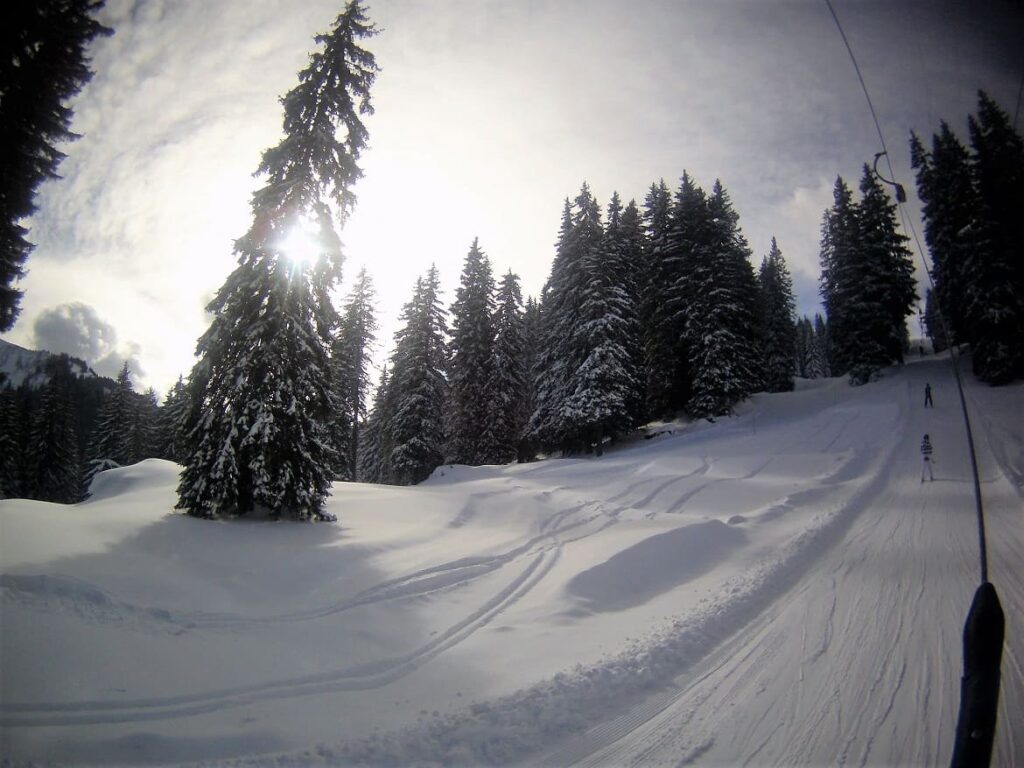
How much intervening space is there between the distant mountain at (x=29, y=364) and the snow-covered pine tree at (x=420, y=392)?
118 meters

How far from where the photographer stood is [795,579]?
21.3 feet

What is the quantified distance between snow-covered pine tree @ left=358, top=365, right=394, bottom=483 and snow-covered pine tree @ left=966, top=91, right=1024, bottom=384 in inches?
1401

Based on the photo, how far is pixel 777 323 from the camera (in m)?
42.3

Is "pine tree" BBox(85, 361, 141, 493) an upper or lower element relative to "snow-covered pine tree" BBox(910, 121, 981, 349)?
lower

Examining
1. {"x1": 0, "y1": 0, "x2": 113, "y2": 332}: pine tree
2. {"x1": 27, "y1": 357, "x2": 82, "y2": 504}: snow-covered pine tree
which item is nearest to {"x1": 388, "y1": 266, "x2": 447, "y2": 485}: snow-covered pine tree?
{"x1": 0, "y1": 0, "x2": 113, "y2": 332}: pine tree

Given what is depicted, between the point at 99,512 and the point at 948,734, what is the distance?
459 inches

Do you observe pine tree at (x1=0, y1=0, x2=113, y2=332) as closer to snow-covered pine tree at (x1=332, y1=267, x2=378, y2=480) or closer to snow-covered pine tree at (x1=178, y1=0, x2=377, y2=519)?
snow-covered pine tree at (x1=178, y1=0, x2=377, y2=519)

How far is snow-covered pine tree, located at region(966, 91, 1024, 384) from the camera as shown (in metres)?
24.1

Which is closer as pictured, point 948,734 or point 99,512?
point 948,734

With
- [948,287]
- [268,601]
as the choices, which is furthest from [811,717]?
[948,287]

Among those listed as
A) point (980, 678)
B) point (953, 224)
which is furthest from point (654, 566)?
point (953, 224)

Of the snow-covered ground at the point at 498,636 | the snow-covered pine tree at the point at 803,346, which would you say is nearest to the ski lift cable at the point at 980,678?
the snow-covered ground at the point at 498,636

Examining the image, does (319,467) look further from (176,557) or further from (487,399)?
(487,399)

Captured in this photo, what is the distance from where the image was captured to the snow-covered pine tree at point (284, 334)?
28.9ft
